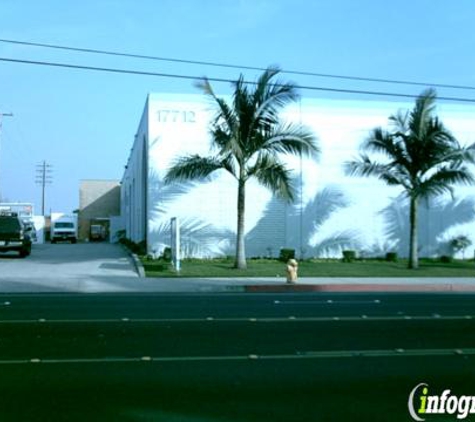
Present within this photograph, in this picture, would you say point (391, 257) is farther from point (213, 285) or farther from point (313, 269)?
point (213, 285)

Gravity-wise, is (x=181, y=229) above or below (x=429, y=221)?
below

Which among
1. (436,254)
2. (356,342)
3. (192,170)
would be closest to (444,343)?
(356,342)

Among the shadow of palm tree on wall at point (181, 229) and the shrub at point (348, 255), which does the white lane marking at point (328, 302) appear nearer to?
the shrub at point (348, 255)

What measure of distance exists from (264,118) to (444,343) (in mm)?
15742

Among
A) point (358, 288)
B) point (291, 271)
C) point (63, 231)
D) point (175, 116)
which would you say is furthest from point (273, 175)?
point (63, 231)

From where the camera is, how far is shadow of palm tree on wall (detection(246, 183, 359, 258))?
3173 centimetres

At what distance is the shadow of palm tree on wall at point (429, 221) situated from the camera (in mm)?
33094

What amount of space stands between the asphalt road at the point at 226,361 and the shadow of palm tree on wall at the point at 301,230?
1662 centimetres

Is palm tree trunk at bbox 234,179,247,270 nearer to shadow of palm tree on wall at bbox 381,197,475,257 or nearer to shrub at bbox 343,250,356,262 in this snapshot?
shrub at bbox 343,250,356,262

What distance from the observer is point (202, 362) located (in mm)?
8648

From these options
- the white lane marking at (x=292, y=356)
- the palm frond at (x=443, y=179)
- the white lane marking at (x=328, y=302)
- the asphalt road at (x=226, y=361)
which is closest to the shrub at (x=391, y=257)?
the palm frond at (x=443, y=179)

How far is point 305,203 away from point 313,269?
672 cm

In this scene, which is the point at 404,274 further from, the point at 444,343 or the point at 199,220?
the point at 444,343

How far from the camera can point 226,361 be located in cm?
871
